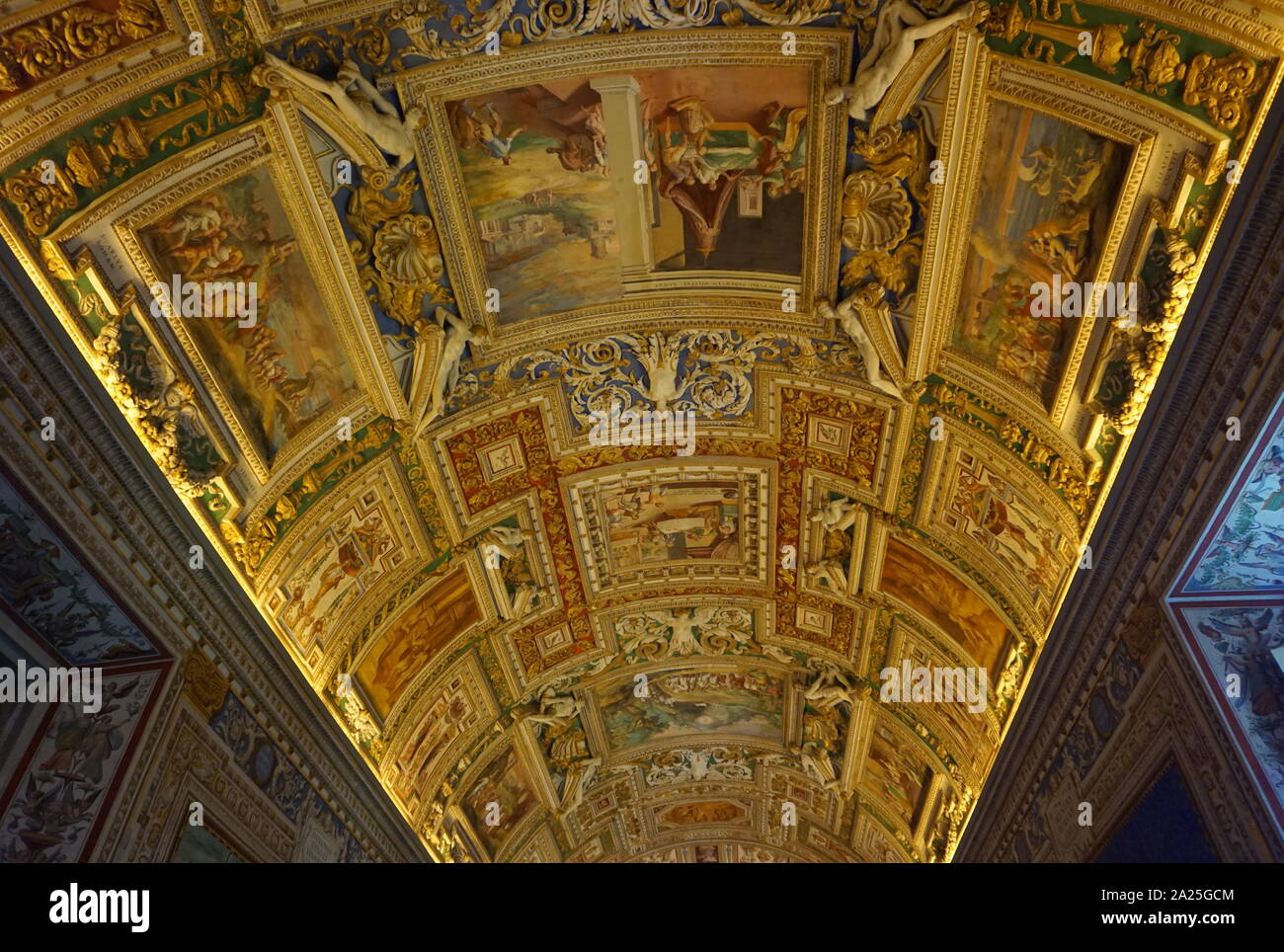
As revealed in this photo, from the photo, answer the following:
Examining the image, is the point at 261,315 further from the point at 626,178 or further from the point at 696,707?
the point at 696,707

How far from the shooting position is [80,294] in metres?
9.62

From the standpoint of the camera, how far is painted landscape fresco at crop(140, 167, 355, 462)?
10.5 metres

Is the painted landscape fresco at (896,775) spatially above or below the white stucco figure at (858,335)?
below

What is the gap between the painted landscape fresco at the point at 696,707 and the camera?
21844 mm

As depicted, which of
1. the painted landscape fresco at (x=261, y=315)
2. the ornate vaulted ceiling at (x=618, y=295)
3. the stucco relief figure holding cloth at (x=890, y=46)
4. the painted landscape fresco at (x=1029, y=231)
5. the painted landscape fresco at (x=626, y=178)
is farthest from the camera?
the painted landscape fresco at (x=626, y=178)

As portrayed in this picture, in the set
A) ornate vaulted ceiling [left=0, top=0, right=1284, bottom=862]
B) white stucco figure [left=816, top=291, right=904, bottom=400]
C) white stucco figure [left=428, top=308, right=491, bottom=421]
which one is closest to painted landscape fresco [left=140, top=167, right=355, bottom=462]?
ornate vaulted ceiling [left=0, top=0, right=1284, bottom=862]

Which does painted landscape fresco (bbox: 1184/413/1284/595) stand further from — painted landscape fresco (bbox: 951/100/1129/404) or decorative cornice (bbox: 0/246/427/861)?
decorative cornice (bbox: 0/246/427/861)

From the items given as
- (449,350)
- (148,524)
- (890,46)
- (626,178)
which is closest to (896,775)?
(449,350)

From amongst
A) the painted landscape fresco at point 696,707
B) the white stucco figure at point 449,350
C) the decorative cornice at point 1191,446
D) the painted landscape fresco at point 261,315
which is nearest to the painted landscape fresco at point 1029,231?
the decorative cornice at point 1191,446

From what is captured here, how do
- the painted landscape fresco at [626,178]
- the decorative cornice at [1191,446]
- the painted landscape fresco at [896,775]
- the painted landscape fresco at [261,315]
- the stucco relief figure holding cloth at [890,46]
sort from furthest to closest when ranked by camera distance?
the painted landscape fresco at [896,775]
the painted landscape fresco at [626,178]
the painted landscape fresco at [261,315]
the stucco relief figure holding cloth at [890,46]
the decorative cornice at [1191,446]

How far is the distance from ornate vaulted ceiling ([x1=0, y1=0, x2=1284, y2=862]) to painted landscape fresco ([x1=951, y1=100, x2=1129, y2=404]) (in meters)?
0.04

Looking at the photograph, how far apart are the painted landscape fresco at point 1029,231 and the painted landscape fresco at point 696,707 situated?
10.7m

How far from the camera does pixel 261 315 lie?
1150cm

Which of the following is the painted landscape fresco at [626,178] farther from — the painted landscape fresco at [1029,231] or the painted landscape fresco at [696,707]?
the painted landscape fresco at [696,707]
